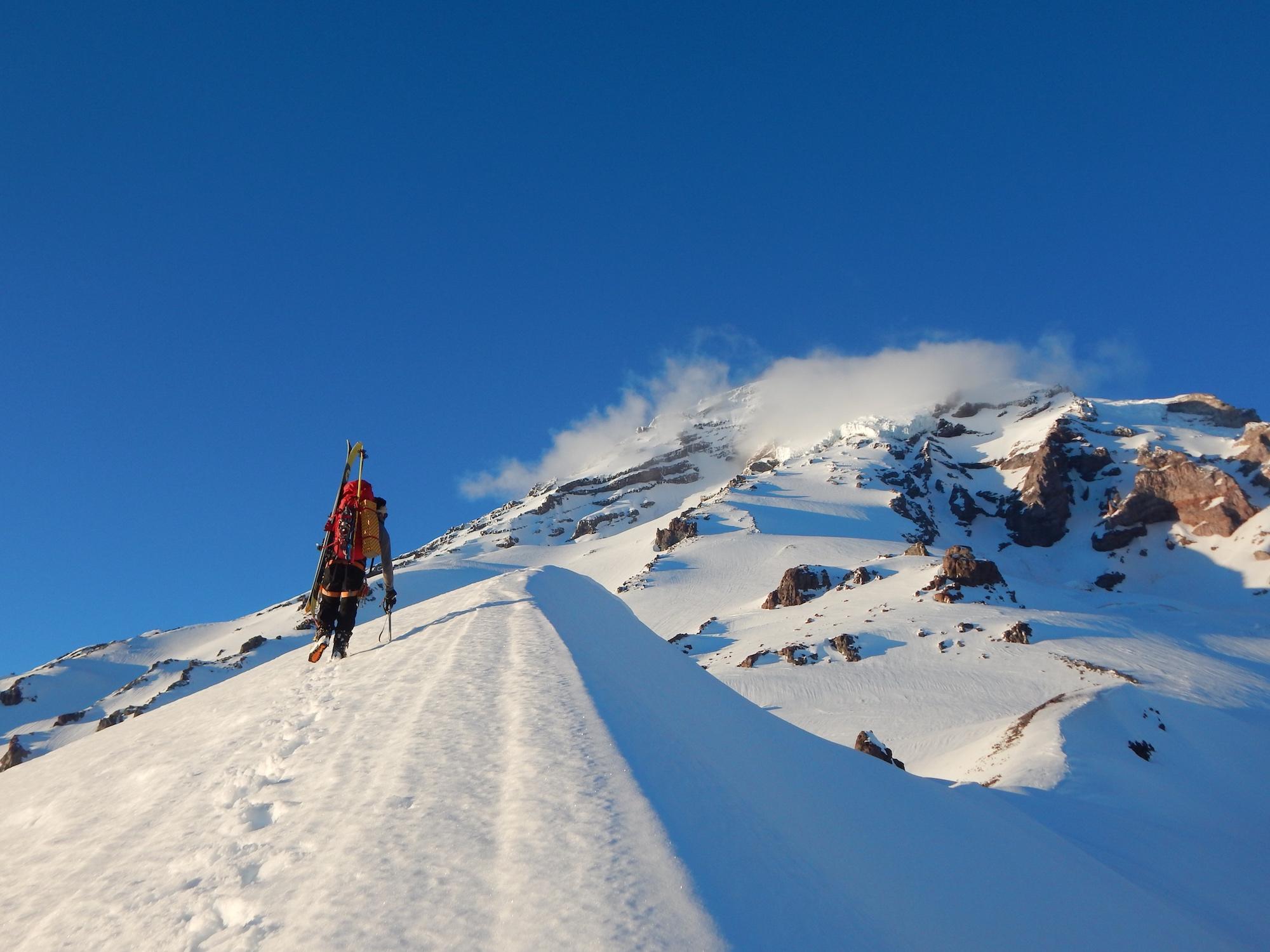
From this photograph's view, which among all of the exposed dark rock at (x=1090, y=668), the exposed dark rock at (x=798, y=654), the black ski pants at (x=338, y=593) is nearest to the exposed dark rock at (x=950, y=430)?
the exposed dark rock at (x=1090, y=668)

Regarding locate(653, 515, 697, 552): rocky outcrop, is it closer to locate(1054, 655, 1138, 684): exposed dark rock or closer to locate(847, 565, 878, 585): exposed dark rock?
locate(847, 565, 878, 585): exposed dark rock

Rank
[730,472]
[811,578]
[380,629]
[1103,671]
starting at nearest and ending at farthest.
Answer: [380,629] → [1103,671] → [811,578] → [730,472]

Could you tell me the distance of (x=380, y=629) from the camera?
28.8 feet

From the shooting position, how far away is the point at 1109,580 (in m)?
79.9

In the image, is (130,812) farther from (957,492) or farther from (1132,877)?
(957,492)

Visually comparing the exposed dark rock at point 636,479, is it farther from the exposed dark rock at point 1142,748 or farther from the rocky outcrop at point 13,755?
the exposed dark rock at point 1142,748

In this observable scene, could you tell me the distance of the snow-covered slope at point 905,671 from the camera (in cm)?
400

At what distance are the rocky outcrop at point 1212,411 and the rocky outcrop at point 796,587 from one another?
94813 millimetres

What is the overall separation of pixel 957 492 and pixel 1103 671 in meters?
78.7

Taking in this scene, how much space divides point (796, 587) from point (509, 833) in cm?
5018

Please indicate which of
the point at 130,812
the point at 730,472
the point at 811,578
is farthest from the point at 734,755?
the point at 730,472

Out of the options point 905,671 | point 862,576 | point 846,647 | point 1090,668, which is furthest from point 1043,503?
point 905,671

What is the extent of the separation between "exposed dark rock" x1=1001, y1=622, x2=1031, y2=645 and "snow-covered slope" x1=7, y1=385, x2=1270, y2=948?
168 millimetres

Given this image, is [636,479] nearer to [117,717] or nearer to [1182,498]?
[1182,498]
